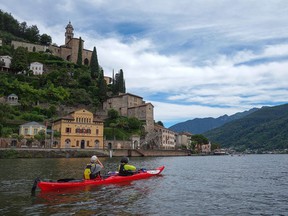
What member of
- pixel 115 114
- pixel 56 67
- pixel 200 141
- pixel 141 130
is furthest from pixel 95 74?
pixel 200 141

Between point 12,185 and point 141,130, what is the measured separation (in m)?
78.0

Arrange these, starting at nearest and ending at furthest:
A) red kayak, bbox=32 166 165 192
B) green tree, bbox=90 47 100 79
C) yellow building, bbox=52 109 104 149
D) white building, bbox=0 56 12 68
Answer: red kayak, bbox=32 166 165 192, yellow building, bbox=52 109 104 149, white building, bbox=0 56 12 68, green tree, bbox=90 47 100 79

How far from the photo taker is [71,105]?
9631 centimetres

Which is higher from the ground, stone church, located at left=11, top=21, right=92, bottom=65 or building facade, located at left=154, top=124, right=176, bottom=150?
stone church, located at left=11, top=21, right=92, bottom=65

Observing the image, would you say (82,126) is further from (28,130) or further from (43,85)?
(43,85)

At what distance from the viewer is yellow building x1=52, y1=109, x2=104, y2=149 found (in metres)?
79.1

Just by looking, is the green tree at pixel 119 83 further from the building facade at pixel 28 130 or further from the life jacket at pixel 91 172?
the life jacket at pixel 91 172

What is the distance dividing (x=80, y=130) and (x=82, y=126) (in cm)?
119

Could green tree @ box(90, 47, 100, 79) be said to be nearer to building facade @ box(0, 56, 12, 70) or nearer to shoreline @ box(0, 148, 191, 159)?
building facade @ box(0, 56, 12, 70)

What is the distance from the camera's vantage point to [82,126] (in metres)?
82.2

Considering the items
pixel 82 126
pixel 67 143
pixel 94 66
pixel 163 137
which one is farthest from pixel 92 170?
pixel 94 66

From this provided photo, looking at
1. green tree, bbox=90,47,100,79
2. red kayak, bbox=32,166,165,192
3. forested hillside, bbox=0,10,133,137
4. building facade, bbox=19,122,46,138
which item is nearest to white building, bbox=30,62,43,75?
forested hillside, bbox=0,10,133,137

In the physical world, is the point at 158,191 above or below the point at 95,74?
below

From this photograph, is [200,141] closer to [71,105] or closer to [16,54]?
[71,105]
